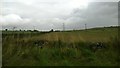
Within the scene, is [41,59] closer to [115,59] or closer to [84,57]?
[84,57]

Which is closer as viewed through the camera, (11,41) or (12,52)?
(12,52)

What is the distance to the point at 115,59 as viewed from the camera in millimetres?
18547

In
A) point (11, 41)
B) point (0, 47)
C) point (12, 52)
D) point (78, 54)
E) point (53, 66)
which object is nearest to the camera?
point (53, 66)

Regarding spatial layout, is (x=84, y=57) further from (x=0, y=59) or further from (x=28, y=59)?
(x=0, y=59)

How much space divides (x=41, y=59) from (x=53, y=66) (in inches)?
94.0

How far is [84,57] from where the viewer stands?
19.5 meters

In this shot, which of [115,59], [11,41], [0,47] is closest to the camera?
[115,59]

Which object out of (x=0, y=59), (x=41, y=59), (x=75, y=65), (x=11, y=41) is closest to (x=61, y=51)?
(x=41, y=59)

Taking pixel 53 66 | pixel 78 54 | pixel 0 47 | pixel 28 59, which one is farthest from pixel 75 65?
pixel 0 47

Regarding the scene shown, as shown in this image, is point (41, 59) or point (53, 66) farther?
point (41, 59)

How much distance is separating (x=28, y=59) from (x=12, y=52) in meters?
3.03

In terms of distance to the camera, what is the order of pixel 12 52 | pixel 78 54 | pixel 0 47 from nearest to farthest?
pixel 78 54
pixel 12 52
pixel 0 47

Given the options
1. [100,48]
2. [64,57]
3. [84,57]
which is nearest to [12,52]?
[64,57]

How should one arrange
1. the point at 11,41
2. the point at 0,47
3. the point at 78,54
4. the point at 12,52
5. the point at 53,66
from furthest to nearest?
the point at 11,41 < the point at 0,47 < the point at 12,52 < the point at 78,54 < the point at 53,66
